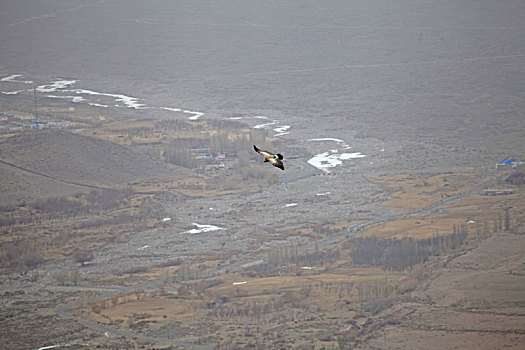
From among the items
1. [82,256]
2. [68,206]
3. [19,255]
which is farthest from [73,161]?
[82,256]

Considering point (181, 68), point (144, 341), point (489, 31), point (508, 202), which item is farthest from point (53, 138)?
point (489, 31)

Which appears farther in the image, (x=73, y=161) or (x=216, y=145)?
(x=216, y=145)

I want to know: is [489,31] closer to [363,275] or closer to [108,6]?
[108,6]

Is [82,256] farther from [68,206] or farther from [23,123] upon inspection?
[23,123]

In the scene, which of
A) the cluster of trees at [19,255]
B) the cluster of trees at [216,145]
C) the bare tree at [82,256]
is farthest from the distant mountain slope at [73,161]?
the bare tree at [82,256]

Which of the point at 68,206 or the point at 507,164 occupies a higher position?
the point at 507,164

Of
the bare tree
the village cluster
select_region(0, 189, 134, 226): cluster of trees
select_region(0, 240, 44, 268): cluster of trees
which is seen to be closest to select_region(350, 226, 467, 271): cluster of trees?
the bare tree

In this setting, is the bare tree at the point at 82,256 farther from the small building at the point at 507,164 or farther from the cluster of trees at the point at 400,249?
the small building at the point at 507,164

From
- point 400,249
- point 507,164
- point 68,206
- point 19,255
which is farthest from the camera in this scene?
point 507,164
